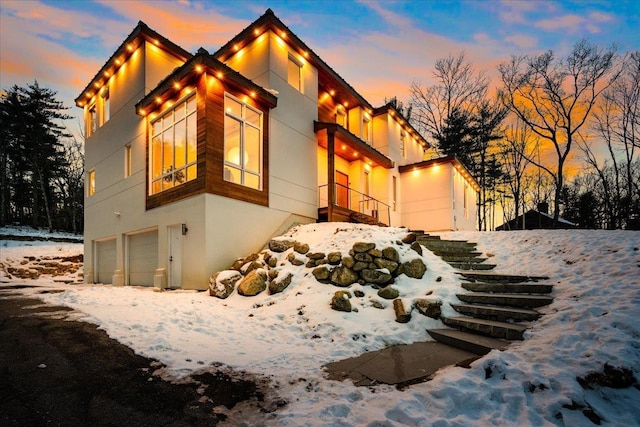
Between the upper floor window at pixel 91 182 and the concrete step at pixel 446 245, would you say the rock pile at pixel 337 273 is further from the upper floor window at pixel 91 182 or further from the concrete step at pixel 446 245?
the upper floor window at pixel 91 182

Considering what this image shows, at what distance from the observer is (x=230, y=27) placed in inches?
504

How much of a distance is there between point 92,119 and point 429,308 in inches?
731

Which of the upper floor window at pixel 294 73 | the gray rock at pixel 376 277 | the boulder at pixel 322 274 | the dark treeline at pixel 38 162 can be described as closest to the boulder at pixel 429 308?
the gray rock at pixel 376 277

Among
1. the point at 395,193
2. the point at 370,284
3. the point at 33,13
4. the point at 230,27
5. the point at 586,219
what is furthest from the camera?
the point at 586,219

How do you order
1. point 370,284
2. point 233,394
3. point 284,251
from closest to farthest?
point 233,394 → point 370,284 → point 284,251

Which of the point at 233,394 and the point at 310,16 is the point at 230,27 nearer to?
the point at 310,16

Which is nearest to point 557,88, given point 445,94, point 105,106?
point 445,94

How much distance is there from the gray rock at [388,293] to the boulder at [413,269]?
77 cm

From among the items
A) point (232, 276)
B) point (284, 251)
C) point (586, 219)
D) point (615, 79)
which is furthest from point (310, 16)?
point (586, 219)

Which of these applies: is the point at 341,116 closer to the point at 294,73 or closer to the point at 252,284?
the point at 294,73

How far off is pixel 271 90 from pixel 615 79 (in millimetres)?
22053

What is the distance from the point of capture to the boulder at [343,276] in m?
6.43

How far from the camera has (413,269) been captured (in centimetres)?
669

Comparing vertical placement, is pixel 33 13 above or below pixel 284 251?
above
